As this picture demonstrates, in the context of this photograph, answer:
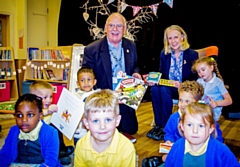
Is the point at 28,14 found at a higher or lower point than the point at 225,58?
higher

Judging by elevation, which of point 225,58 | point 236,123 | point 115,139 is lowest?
point 236,123

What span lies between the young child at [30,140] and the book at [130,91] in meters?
0.96

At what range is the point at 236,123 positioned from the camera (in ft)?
12.2

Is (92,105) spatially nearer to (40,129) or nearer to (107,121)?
(107,121)

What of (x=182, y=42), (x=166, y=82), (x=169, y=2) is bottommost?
(x=166, y=82)

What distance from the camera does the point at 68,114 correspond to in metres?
1.91

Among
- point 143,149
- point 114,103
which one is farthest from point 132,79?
point 114,103

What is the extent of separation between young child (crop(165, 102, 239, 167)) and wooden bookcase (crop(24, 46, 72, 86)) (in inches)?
150

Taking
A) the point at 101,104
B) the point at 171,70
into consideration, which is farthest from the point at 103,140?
the point at 171,70

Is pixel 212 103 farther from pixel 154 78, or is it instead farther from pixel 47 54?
pixel 47 54

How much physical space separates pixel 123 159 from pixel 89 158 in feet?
0.59

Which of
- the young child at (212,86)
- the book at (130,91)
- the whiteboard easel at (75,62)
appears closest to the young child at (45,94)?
the book at (130,91)

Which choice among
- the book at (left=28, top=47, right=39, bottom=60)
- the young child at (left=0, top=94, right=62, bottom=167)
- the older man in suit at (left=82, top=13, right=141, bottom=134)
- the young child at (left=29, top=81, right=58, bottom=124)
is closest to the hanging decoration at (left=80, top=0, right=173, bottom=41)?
the book at (left=28, top=47, right=39, bottom=60)

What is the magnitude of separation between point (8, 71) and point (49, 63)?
96 centimetres
